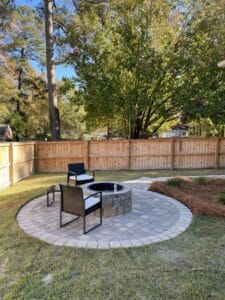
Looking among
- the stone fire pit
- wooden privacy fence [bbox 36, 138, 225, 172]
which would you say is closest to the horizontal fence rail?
wooden privacy fence [bbox 36, 138, 225, 172]

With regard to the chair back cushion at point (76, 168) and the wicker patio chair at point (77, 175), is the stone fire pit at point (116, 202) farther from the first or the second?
the chair back cushion at point (76, 168)

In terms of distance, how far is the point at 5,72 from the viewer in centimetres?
1884

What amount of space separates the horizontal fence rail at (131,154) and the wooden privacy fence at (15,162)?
345 millimetres

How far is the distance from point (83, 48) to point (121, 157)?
235 inches

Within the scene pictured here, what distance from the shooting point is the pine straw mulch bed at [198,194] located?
4.84 meters

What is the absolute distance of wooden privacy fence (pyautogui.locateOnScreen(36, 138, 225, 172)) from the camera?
35.0 feet

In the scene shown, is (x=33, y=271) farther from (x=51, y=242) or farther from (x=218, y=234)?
(x=218, y=234)

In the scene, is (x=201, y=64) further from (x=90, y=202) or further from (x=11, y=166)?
(x=90, y=202)

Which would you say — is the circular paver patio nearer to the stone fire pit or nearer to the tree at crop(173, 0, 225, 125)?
the stone fire pit

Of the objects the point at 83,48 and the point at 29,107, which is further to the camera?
the point at 29,107

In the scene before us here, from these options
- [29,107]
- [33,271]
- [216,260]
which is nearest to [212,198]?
[216,260]

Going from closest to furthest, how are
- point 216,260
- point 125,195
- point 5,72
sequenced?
1. point 216,260
2. point 125,195
3. point 5,72

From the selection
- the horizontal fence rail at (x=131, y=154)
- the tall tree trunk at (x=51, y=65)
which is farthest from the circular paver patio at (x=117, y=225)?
the tall tree trunk at (x=51, y=65)

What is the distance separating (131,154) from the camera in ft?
36.1
